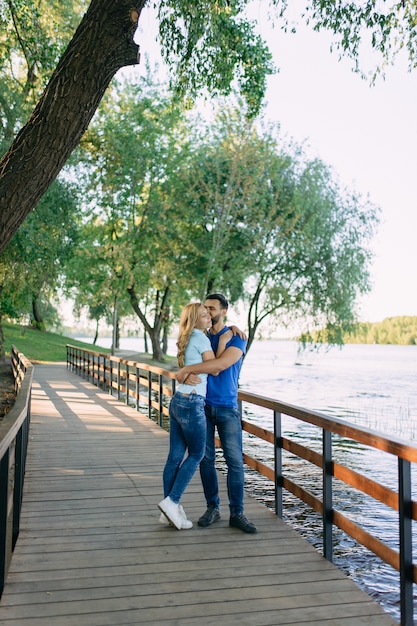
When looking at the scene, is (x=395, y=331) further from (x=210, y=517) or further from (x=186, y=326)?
(x=186, y=326)

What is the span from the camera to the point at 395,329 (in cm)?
12231

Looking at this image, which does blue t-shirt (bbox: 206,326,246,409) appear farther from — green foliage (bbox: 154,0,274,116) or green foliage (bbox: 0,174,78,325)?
green foliage (bbox: 0,174,78,325)

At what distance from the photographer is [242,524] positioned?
5.01 meters

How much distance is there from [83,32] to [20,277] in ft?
47.1

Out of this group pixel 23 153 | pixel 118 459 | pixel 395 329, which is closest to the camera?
pixel 23 153

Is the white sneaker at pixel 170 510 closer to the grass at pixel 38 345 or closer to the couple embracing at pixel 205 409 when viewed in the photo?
the couple embracing at pixel 205 409

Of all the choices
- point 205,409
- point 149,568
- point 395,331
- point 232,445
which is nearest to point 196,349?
point 205,409

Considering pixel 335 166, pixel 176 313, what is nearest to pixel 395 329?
pixel 176 313

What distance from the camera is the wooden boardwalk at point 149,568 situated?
11.5ft

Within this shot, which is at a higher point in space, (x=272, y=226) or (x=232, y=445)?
(x=272, y=226)

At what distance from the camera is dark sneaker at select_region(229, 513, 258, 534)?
497cm

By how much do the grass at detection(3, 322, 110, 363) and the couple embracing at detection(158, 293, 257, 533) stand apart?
2990 cm

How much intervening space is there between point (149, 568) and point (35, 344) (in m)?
37.8

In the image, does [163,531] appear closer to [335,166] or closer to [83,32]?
[83,32]
